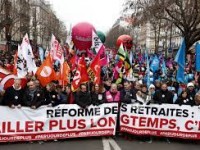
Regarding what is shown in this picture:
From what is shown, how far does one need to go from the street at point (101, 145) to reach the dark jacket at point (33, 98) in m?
0.90

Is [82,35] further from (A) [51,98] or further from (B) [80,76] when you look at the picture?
(A) [51,98]

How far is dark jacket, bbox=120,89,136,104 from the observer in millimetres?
10328

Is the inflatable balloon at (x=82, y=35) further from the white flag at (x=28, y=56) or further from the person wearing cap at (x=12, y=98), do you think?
the person wearing cap at (x=12, y=98)

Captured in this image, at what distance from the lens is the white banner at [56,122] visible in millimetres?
9727

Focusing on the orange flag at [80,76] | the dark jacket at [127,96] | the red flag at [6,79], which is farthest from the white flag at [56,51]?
the dark jacket at [127,96]

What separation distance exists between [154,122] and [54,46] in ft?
12.6

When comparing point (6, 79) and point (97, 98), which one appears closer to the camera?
point (97, 98)

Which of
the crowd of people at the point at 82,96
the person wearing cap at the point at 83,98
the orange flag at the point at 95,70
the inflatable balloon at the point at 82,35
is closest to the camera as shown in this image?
the crowd of people at the point at 82,96

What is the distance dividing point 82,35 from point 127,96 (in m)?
9.57

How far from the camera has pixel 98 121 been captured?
33.5 feet

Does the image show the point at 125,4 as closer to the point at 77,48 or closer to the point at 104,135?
the point at 77,48

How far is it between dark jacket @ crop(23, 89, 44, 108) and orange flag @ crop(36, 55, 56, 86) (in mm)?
1222

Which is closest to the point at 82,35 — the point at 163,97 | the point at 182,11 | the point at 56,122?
the point at 163,97

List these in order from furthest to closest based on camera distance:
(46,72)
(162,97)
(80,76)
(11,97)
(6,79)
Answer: (6,79) < (46,72) < (80,76) < (162,97) < (11,97)
